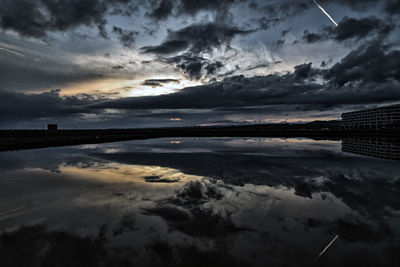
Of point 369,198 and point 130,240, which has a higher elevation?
point 130,240

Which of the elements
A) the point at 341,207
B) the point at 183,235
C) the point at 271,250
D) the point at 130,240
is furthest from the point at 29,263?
the point at 341,207

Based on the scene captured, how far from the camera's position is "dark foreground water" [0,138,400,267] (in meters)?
5.94

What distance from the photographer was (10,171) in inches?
678

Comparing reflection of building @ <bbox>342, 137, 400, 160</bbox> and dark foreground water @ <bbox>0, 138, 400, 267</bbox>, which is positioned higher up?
dark foreground water @ <bbox>0, 138, 400, 267</bbox>

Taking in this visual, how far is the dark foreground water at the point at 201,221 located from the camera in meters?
5.94

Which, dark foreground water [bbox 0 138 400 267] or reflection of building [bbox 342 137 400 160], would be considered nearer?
dark foreground water [bbox 0 138 400 267]

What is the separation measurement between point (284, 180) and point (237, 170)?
4196 millimetres

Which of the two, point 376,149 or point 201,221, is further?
point 376,149

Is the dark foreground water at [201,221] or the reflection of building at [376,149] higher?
the dark foreground water at [201,221]

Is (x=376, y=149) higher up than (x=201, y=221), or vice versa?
(x=201, y=221)

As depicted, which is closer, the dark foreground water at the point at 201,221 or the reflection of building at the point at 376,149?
the dark foreground water at the point at 201,221

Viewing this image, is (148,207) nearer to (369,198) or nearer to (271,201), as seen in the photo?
(271,201)

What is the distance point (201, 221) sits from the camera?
Answer: 8.04m

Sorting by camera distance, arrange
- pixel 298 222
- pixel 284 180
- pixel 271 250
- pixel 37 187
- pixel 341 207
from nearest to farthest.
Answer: pixel 271 250 < pixel 298 222 < pixel 341 207 < pixel 37 187 < pixel 284 180
